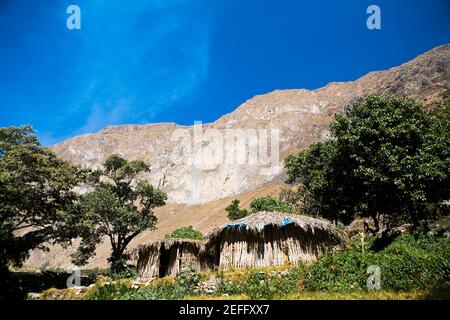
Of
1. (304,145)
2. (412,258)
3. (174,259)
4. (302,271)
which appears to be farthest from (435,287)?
(304,145)

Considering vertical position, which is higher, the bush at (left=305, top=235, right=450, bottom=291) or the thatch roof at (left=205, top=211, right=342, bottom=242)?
the thatch roof at (left=205, top=211, right=342, bottom=242)

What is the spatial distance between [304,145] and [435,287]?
9953 centimetres

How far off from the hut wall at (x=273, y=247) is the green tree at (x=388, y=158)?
509 cm

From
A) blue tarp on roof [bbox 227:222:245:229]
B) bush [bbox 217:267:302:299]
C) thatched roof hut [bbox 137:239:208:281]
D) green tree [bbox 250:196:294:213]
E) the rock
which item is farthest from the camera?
green tree [bbox 250:196:294:213]

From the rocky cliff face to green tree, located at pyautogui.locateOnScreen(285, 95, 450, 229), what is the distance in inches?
2404

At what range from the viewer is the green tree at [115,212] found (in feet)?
112

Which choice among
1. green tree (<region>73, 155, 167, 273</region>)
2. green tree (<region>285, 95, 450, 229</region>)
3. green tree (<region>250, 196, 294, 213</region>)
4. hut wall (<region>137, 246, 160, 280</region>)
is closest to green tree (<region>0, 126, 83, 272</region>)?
green tree (<region>73, 155, 167, 273</region>)

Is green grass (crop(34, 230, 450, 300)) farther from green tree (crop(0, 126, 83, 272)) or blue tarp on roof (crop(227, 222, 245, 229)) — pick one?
green tree (crop(0, 126, 83, 272))

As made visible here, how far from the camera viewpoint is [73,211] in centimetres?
3022

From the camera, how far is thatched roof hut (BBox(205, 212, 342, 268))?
62.0 feet

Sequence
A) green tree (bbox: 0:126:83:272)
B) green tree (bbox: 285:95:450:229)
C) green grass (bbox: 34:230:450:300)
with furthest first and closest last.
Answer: green tree (bbox: 0:126:83:272) < green tree (bbox: 285:95:450:229) < green grass (bbox: 34:230:450:300)

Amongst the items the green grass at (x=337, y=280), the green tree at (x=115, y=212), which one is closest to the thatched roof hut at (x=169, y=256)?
the green grass at (x=337, y=280)

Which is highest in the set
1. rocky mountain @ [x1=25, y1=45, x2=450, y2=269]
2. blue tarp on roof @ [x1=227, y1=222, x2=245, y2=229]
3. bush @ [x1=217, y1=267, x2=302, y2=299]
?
rocky mountain @ [x1=25, y1=45, x2=450, y2=269]

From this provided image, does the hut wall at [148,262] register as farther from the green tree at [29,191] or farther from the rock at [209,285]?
the green tree at [29,191]
